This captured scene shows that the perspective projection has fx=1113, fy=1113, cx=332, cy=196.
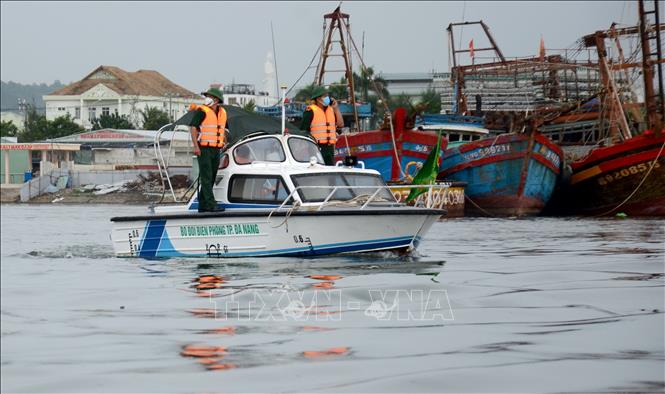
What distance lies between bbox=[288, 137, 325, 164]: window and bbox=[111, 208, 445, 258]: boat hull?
170 cm

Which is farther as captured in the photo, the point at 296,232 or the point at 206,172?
the point at 206,172

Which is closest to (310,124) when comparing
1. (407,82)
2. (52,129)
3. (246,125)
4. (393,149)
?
(246,125)

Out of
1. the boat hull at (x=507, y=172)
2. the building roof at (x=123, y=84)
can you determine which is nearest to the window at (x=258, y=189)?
the boat hull at (x=507, y=172)

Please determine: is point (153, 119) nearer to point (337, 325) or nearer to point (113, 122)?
point (113, 122)

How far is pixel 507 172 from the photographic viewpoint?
3478 centimetres

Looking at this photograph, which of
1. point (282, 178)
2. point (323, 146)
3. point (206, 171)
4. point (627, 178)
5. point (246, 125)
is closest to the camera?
point (206, 171)

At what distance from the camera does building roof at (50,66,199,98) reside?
97875mm

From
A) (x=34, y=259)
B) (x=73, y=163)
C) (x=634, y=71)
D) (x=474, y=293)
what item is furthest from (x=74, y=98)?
(x=474, y=293)

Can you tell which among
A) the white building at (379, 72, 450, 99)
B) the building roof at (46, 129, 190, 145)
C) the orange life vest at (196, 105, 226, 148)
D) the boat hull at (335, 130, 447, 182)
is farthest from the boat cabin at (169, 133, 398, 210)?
the white building at (379, 72, 450, 99)

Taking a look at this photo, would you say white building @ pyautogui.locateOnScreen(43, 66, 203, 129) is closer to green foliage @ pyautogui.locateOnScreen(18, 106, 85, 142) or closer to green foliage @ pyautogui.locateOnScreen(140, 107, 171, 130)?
green foliage @ pyautogui.locateOnScreen(140, 107, 171, 130)

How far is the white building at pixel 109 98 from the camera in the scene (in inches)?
3772

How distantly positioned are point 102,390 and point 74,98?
3730 inches

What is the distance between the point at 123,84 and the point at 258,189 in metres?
84.4

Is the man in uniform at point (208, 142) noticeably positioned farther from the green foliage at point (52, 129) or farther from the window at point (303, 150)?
the green foliage at point (52, 129)
